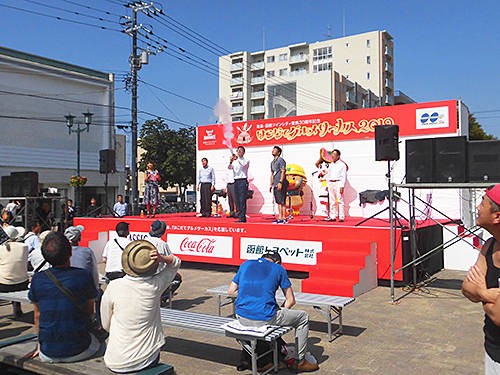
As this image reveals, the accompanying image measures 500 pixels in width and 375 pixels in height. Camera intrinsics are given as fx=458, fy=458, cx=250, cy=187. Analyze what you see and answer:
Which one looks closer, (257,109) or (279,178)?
(279,178)

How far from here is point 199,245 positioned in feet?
34.0

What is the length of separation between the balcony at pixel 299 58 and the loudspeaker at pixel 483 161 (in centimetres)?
6277

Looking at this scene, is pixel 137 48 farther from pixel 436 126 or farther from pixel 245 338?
pixel 245 338

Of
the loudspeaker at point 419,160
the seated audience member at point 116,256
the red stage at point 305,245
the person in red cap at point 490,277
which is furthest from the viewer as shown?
the loudspeaker at point 419,160

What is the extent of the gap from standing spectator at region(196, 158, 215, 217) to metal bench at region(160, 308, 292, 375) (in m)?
6.83

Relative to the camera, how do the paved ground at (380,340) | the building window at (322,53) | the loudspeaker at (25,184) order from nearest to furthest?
the paved ground at (380,340)
the loudspeaker at (25,184)
the building window at (322,53)

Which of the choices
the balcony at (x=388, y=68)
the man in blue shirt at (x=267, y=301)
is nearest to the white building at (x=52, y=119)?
the man in blue shirt at (x=267, y=301)

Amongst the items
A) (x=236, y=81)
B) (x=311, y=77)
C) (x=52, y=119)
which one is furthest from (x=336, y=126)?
(x=236, y=81)

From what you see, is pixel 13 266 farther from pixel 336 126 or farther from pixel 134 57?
pixel 134 57

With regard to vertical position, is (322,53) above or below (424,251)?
above

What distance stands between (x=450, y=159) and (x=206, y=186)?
627 centimetres

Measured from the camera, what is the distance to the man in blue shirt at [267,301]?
4.11m

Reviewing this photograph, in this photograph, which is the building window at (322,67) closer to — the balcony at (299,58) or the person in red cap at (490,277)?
the balcony at (299,58)

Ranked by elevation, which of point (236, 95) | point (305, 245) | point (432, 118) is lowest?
point (305, 245)
